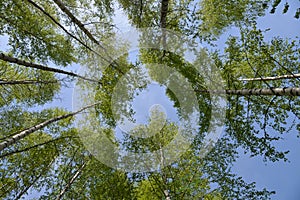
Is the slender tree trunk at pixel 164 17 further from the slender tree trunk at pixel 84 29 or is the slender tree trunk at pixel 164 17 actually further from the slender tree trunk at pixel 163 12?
the slender tree trunk at pixel 84 29

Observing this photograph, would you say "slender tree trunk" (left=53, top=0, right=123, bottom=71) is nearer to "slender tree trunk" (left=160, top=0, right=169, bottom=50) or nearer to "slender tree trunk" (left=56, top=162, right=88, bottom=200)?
"slender tree trunk" (left=160, top=0, right=169, bottom=50)

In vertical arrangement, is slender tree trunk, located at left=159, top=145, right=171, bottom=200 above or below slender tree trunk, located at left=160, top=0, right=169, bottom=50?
below

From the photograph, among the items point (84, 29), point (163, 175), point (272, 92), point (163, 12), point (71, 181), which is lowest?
point (163, 175)

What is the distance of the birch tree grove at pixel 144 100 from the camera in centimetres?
650

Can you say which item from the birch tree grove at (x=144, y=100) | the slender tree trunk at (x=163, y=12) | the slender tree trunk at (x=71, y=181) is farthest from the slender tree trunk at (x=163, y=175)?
the slender tree trunk at (x=163, y=12)

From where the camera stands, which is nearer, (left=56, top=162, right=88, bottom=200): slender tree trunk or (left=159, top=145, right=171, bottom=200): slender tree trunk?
(left=159, top=145, right=171, bottom=200): slender tree trunk

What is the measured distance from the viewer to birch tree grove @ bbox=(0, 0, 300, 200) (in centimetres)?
650

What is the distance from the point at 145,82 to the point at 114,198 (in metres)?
4.00

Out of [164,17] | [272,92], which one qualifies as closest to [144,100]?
[164,17]

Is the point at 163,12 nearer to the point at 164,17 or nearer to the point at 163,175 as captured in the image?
the point at 164,17

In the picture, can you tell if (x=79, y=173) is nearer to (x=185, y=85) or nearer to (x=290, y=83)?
(x=185, y=85)

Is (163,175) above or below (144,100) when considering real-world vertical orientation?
below

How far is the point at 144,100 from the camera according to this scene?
928 centimetres

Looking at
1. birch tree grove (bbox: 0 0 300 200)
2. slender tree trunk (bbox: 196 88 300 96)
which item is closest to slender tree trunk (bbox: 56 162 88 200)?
birch tree grove (bbox: 0 0 300 200)
